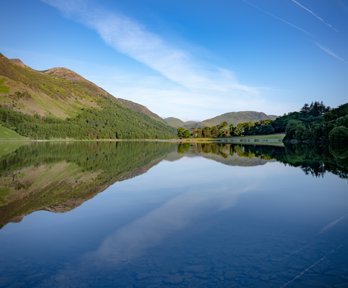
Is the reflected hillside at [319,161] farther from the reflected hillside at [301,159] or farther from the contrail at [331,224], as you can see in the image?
the contrail at [331,224]

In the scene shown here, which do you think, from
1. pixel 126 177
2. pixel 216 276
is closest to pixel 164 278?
pixel 216 276

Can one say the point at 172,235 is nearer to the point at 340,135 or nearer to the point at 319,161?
the point at 319,161

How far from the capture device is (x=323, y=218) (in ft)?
67.4

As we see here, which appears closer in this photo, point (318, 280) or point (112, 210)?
point (318, 280)

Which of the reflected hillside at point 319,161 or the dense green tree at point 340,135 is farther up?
the dense green tree at point 340,135

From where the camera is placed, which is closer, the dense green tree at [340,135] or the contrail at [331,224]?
the contrail at [331,224]

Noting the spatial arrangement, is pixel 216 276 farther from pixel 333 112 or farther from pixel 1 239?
pixel 333 112

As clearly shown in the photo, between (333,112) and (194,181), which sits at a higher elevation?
(333,112)

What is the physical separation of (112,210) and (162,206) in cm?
352

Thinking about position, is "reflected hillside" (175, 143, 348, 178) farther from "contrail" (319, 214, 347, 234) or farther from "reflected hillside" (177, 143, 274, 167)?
"contrail" (319, 214, 347, 234)

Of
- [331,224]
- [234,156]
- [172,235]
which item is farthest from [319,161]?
[172,235]

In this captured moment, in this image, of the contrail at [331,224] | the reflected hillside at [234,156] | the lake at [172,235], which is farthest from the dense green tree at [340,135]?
the contrail at [331,224]

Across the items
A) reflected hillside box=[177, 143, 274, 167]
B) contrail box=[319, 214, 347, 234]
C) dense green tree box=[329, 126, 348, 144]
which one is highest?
dense green tree box=[329, 126, 348, 144]

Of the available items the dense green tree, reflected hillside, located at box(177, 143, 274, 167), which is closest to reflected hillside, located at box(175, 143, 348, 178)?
reflected hillside, located at box(177, 143, 274, 167)
